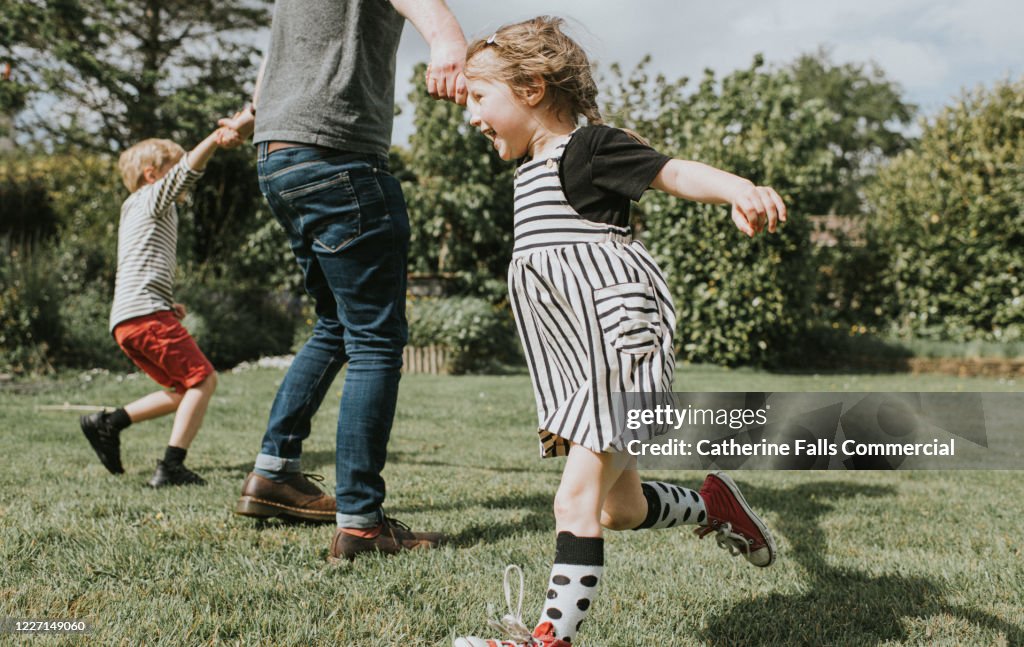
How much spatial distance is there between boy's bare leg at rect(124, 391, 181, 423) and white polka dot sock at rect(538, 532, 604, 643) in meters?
2.79

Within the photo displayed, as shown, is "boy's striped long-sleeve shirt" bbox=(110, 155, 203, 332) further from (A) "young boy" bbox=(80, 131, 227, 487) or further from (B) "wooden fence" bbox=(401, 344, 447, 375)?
(B) "wooden fence" bbox=(401, 344, 447, 375)

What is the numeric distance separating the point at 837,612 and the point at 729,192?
4.02ft

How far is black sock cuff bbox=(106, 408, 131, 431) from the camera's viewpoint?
3721 mm

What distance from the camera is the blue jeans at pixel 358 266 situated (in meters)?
2.42

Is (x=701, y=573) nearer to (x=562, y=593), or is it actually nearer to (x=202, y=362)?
(x=562, y=593)

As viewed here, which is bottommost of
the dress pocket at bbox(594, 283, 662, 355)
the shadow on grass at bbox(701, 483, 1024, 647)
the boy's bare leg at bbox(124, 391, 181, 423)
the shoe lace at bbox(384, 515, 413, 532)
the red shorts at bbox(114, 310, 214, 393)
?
the shadow on grass at bbox(701, 483, 1024, 647)

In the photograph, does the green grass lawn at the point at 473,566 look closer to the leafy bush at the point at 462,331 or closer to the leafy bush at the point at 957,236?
the leafy bush at the point at 462,331

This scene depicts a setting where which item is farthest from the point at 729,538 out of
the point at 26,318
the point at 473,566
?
the point at 26,318

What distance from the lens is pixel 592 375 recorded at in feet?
5.81

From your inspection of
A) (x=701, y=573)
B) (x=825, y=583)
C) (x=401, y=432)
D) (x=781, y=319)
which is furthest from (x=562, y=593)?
(x=781, y=319)

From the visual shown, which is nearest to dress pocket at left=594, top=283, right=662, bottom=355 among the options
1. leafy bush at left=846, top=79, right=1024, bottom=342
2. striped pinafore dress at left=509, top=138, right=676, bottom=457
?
striped pinafore dress at left=509, top=138, right=676, bottom=457

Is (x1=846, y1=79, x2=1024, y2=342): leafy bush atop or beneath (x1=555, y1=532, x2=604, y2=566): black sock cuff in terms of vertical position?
atop

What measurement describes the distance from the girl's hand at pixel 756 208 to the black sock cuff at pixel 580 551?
0.71m

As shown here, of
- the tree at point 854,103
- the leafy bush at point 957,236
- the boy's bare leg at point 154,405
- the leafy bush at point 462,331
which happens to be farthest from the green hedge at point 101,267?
the tree at point 854,103
